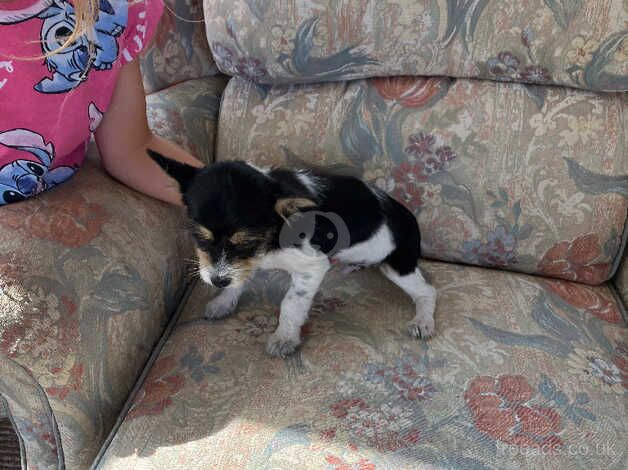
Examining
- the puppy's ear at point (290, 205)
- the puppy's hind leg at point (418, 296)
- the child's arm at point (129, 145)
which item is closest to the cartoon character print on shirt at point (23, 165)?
the child's arm at point (129, 145)

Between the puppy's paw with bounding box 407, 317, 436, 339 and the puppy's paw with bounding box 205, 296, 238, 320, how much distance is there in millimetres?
401

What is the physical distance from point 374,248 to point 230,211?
0.40 meters

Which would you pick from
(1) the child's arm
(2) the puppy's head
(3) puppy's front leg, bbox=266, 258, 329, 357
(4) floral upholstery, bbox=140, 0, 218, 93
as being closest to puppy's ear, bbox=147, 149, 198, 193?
(2) the puppy's head

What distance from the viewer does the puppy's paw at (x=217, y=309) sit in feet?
3.94

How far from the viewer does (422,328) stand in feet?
3.75

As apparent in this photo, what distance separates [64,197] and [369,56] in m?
0.72

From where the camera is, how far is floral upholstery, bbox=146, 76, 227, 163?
4.47 ft

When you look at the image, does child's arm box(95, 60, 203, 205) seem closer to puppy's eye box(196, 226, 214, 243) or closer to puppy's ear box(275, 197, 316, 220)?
puppy's eye box(196, 226, 214, 243)

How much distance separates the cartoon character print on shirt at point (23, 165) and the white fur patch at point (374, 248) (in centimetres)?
63

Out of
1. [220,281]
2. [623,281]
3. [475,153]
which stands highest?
[475,153]

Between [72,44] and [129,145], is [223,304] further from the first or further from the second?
[72,44]

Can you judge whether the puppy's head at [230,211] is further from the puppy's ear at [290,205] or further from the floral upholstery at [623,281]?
the floral upholstery at [623,281]

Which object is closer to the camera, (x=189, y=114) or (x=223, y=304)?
(x=223, y=304)

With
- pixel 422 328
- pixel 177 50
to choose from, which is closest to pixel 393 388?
pixel 422 328
